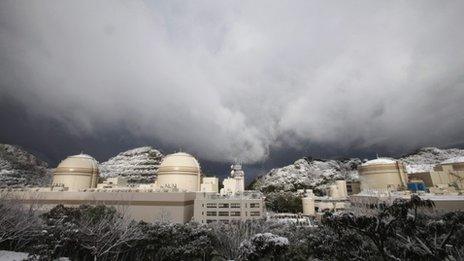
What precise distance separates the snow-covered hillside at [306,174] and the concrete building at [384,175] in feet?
275

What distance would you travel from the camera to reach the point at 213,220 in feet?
151

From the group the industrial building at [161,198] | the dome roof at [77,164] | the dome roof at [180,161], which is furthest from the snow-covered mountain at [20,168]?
the dome roof at [180,161]

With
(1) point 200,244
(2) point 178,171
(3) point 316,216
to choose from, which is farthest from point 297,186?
(1) point 200,244

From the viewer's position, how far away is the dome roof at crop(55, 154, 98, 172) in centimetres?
5591

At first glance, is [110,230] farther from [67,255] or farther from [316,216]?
[316,216]

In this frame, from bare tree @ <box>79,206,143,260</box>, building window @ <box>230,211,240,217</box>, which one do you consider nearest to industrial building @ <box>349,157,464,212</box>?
building window @ <box>230,211,240,217</box>

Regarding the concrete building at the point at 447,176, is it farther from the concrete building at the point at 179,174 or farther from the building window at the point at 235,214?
the concrete building at the point at 179,174

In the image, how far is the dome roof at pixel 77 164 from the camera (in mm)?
55906

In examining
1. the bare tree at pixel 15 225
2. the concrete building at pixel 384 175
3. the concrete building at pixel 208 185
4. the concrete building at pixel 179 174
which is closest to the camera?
the bare tree at pixel 15 225

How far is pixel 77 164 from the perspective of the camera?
56750 millimetres

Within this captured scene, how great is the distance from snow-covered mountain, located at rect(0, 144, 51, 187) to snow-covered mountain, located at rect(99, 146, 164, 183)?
31730 mm

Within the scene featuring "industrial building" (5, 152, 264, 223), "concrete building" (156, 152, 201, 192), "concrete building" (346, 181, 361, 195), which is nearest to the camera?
"industrial building" (5, 152, 264, 223)

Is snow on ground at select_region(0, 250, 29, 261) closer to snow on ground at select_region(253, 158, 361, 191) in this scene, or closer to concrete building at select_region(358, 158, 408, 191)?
concrete building at select_region(358, 158, 408, 191)

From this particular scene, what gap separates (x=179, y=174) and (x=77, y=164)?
73.7 feet
